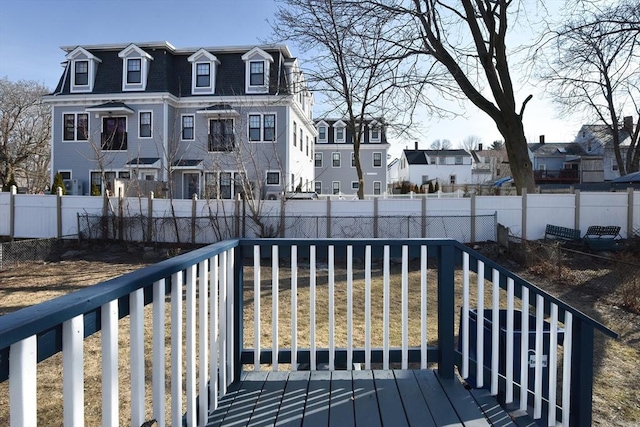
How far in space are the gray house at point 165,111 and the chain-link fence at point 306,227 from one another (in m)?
6.97

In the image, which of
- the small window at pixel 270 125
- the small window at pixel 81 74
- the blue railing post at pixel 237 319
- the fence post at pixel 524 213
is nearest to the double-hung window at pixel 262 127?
the small window at pixel 270 125

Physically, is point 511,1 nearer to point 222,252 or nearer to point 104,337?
point 222,252

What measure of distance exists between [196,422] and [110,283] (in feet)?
3.83

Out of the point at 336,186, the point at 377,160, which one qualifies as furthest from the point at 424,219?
the point at 336,186

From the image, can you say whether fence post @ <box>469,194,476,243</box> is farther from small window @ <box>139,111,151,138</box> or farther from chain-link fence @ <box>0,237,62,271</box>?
small window @ <box>139,111,151,138</box>

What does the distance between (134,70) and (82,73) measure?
115 inches

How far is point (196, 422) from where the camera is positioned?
2.31 meters

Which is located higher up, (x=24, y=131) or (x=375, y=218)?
(x=24, y=131)

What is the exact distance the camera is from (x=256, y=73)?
2108 cm

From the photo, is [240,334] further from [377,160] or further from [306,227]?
[377,160]

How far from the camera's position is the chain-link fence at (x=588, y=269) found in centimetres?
793

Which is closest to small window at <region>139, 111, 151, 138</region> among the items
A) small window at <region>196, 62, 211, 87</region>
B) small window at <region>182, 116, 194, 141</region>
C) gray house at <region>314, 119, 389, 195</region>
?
small window at <region>182, 116, 194, 141</region>

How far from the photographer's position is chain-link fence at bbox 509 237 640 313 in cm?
793

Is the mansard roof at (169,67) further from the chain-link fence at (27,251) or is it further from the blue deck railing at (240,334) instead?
the blue deck railing at (240,334)
